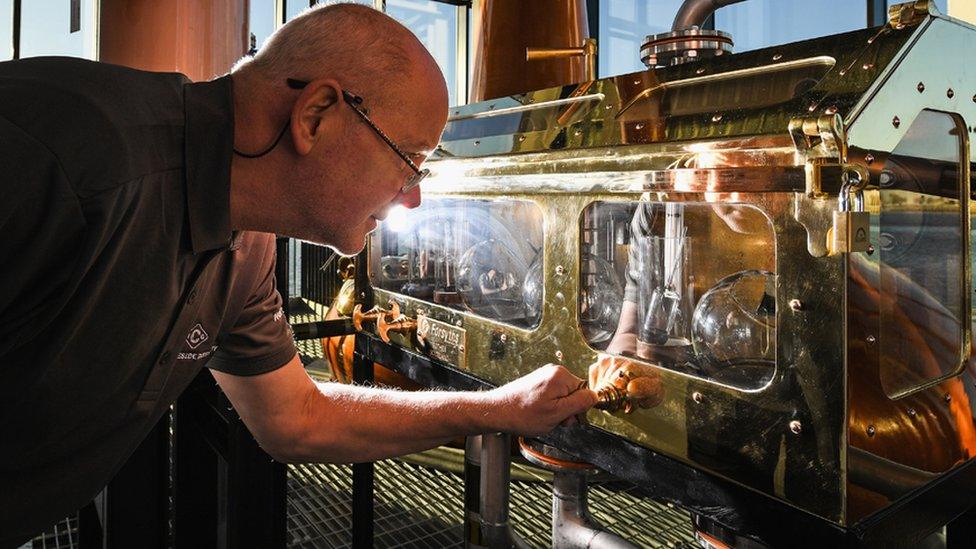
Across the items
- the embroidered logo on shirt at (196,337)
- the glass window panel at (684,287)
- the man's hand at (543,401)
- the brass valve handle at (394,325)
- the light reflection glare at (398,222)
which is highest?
the light reflection glare at (398,222)

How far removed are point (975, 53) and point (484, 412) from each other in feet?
3.05

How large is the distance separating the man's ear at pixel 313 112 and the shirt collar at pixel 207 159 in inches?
3.4

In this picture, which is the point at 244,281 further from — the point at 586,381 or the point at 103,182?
the point at 586,381

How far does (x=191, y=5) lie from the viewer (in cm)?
206

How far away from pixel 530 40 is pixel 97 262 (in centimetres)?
123

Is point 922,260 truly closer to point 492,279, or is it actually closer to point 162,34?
point 492,279

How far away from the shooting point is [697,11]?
1504 millimetres

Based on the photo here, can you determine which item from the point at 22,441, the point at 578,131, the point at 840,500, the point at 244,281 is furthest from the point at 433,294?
the point at 840,500

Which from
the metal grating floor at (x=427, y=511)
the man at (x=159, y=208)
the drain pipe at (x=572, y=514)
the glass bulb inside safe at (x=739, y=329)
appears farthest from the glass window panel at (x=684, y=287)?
the metal grating floor at (x=427, y=511)

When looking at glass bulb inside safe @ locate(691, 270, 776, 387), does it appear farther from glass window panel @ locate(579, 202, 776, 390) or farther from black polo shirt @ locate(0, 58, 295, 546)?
black polo shirt @ locate(0, 58, 295, 546)

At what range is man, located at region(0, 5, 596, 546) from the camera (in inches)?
31.0

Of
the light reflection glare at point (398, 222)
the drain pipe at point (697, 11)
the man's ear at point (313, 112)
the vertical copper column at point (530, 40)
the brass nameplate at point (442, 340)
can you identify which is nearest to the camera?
the man's ear at point (313, 112)

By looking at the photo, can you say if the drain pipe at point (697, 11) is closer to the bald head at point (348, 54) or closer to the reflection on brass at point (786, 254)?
the reflection on brass at point (786, 254)

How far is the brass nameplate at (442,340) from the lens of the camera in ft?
5.30
